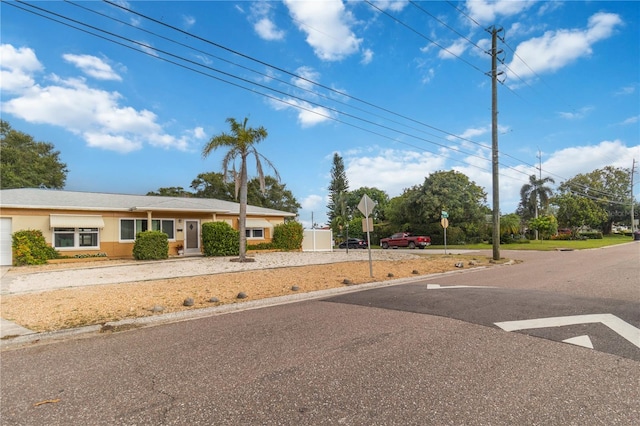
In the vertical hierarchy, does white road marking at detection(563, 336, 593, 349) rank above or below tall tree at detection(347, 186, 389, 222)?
below

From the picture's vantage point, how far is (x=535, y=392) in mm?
3197

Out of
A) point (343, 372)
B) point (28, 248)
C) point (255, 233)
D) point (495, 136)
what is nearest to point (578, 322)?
point (343, 372)

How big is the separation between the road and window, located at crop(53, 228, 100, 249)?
1598cm

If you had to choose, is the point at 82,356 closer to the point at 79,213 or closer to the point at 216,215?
the point at 79,213

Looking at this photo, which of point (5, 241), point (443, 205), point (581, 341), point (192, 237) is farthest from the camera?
point (443, 205)

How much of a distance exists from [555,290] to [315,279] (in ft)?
21.0

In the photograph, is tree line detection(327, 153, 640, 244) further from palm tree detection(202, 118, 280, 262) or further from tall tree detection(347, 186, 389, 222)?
palm tree detection(202, 118, 280, 262)

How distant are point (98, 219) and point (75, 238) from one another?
4.74 ft

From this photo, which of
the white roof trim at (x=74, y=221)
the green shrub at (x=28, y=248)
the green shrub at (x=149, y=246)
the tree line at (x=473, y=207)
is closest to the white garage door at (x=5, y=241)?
the green shrub at (x=28, y=248)

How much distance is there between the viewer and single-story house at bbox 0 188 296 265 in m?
17.2

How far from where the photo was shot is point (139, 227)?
2047 cm

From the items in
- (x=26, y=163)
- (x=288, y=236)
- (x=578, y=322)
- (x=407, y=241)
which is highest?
(x=26, y=163)

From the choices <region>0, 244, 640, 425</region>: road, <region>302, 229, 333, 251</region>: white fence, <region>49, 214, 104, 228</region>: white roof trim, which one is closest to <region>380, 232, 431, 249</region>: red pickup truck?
<region>302, 229, 333, 251</region>: white fence

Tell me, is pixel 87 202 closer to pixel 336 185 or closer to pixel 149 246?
pixel 149 246
